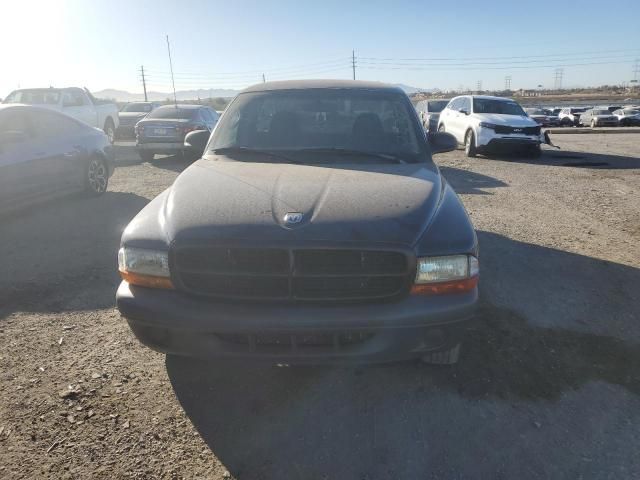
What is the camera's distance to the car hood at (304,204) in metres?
2.37

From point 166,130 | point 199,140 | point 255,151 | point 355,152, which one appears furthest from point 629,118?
point 255,151

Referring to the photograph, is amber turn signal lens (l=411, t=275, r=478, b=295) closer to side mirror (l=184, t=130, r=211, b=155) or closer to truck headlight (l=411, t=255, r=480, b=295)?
truck headlight (l=411, t=255, r=480, b=295)

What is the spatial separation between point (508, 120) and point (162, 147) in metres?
9.15

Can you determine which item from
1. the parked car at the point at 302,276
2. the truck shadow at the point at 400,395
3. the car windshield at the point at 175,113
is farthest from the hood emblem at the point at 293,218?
Answer: the car windshield at the point at 175,113

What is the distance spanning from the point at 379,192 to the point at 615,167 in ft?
35.4

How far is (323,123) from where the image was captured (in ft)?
12.5

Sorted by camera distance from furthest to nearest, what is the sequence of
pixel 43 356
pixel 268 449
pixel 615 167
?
pixel 615 167 < pixel 43 356 < pixel 268 449

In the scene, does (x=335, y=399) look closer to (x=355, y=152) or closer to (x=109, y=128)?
(x=355, y=152)

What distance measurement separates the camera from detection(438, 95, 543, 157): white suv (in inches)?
500

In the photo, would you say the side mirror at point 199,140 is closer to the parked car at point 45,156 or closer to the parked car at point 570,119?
the parked car at point 45,156

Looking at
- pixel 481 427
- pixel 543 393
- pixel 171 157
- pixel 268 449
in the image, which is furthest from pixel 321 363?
pixel 171 157

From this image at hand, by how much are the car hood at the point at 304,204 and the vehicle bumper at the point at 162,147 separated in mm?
9449

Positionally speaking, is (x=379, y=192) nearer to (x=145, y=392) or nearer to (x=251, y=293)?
(x=251, y=293)

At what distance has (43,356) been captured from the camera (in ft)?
10.5
